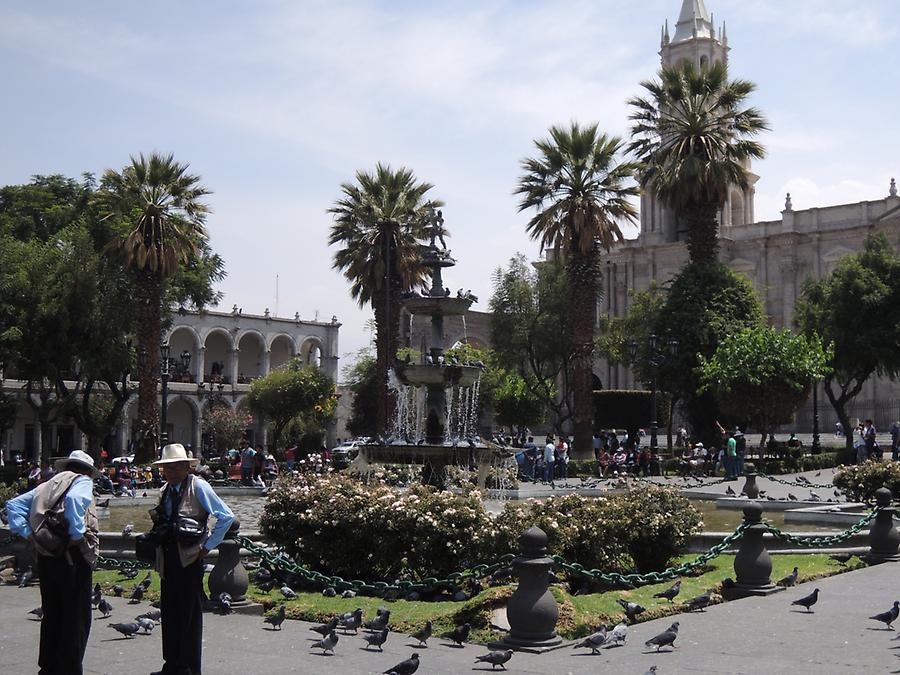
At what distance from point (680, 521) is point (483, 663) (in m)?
3.96

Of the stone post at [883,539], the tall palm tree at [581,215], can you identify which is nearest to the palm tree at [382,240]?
the tall palm tree at [581,215]

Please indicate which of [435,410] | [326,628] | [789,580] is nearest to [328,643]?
[326,628]

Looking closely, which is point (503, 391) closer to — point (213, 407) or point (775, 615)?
point (213, 407)

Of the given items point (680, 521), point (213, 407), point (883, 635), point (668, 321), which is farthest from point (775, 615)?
point (213, 407)

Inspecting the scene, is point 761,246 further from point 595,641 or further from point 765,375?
point 595,641

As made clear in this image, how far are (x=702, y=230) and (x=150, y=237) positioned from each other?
18.3 metres

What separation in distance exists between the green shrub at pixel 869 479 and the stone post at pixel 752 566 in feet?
24.1

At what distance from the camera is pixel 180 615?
6602 millimetres

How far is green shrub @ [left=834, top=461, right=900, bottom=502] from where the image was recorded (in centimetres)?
1642

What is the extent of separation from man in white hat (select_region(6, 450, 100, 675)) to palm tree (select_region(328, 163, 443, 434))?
2945cm

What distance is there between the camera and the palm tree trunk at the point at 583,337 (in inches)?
1315

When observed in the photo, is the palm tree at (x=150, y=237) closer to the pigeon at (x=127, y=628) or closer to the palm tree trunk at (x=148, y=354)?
the palm tree trunk at (x=148, y=354)

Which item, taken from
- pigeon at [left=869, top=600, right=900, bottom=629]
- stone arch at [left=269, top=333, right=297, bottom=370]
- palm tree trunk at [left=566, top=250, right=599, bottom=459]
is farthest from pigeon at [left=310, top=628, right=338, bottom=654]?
stone arch at [left=269, top=333, right=297, bottom=370]

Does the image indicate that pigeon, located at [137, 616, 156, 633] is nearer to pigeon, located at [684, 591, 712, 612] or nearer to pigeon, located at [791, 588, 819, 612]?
pigeon, located at [684, 591, 712, 612]
